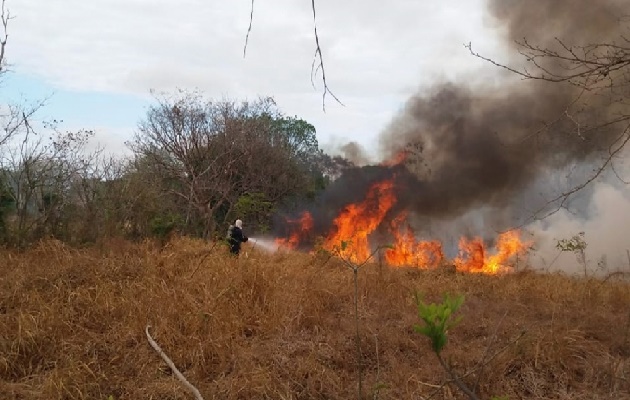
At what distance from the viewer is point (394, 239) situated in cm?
1694

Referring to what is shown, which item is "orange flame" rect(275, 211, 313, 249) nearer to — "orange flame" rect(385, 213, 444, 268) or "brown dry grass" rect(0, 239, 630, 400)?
"orange flame" rect(385, 213, 444, 268)

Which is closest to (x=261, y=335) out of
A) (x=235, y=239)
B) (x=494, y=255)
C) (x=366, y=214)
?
(x=235, y=239)

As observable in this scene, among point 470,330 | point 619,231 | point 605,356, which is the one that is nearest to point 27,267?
point 470,330

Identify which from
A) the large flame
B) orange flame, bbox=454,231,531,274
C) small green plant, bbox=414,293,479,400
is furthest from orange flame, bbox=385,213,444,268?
small green plant, bbox=414,293,479,400

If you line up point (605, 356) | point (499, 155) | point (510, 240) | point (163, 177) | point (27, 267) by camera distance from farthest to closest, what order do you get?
1. point (163, 177)
2. point (499, 155)
3. point (510, 240)
4. point (27, 267)
5. point (605, 356)

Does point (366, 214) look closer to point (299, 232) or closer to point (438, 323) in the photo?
point (299, 232)

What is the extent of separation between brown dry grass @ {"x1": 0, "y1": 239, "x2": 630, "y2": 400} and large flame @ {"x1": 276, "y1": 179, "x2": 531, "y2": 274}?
7.14m

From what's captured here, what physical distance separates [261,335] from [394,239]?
39.0 ft

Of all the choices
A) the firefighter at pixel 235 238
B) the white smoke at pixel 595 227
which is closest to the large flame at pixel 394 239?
the white smoke at pixel 595 227

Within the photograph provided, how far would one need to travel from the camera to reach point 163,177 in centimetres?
2231

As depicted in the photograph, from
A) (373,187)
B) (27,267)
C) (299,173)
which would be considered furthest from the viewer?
(299,173)

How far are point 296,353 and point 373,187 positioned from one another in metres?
14.0

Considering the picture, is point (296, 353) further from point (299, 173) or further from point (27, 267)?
point (299, 173)

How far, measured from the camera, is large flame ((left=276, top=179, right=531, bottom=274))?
1488cm
